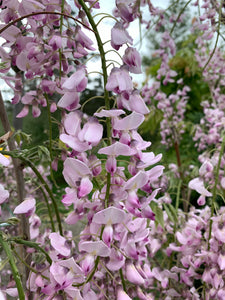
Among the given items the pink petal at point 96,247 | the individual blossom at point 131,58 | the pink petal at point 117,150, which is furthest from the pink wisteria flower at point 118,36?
the pink petal at point 96,247

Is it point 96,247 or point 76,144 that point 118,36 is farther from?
point 96,247

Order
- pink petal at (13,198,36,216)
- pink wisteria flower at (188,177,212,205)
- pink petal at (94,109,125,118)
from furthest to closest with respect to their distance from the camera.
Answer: pink wisteria flower at (188,177,212,205) < pink petal at (13,198,36,216) < pink petal at (94,109,125,118)

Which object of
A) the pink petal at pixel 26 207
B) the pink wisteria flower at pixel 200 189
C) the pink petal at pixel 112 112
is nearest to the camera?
the pink petal at pixel 112 112

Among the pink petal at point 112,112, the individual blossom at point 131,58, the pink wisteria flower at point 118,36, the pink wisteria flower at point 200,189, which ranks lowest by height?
the pink wisteria flower at point 200,189

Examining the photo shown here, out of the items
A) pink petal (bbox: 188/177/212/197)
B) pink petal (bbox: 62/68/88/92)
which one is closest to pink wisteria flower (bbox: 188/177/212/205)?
pink petal (bbox: 188/177/212/197)

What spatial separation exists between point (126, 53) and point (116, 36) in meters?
0.02

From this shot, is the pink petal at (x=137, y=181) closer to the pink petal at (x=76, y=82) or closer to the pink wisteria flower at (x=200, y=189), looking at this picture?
the pink petal at (x=76, y=82)

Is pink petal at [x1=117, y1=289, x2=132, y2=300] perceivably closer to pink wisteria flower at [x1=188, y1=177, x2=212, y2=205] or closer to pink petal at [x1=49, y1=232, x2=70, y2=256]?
pink petal at [x1=49, y1=232, x2=70, y2=256]

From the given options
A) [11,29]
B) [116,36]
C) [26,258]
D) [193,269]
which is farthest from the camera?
[193,269]

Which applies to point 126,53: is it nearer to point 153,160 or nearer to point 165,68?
point 153,160

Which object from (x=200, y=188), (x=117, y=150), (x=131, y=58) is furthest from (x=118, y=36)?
(x=200, y=188)

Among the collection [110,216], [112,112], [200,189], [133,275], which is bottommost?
[200,189]

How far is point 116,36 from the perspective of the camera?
44 cm

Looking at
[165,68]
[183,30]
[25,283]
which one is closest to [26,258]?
[25,283]
